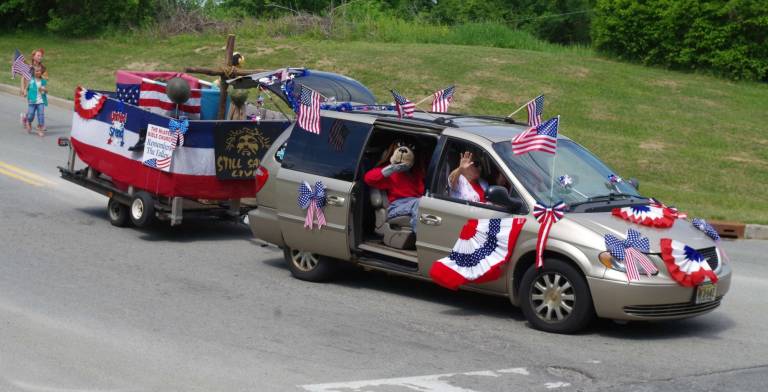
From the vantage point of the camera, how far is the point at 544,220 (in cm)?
930

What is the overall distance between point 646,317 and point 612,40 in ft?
75.4

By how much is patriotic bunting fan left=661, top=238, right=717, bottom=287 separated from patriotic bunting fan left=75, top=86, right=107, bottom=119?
7.70 m

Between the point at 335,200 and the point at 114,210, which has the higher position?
the point at 335,200

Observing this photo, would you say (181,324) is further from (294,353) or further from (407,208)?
(407,208)

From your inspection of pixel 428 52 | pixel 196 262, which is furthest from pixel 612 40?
pixel 196 262

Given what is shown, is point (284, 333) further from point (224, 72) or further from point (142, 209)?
point (224, 72)

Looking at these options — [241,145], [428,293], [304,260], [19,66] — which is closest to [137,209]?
[241,145]

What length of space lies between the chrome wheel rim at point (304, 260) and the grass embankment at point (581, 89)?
7.57 meters

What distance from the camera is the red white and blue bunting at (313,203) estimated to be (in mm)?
10836

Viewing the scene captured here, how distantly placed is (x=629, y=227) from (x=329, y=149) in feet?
10.8

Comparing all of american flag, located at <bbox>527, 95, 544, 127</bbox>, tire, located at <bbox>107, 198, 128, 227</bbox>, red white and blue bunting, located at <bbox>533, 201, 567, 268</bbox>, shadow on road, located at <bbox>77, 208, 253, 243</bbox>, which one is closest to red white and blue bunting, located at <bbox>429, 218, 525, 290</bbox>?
red white and blue bunting, located at <bbox>533, 201, 567, 268</bbox>

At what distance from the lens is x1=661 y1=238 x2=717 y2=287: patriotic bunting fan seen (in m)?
8.91

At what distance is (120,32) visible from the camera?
3684 cm

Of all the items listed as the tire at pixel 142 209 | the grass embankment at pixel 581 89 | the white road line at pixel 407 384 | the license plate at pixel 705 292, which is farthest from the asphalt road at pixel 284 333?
the grass embankment at pixel 581 89
